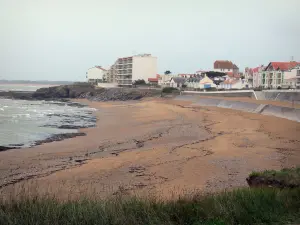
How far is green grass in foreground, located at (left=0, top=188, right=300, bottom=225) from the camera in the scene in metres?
4.68

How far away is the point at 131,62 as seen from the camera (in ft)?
274

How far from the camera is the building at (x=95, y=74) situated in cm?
10697

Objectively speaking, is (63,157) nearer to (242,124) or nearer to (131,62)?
(242,124)

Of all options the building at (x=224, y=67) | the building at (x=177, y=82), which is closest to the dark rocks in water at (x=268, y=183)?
the building at (x=177, y=82)

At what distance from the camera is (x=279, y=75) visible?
52.3m

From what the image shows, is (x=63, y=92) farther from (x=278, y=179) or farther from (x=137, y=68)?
(x=278, y=179)

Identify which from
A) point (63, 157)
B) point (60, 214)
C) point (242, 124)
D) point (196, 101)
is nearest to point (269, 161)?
point (63, 157)

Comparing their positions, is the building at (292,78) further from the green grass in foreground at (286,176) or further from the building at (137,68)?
the green grass in foreground at (286,176)

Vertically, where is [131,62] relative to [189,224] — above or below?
above

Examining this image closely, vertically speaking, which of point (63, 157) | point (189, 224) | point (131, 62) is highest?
point (131, 62)

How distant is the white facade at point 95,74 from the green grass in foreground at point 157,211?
103033 mm

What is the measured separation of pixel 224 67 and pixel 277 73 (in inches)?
1585

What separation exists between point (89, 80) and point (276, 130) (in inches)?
3742

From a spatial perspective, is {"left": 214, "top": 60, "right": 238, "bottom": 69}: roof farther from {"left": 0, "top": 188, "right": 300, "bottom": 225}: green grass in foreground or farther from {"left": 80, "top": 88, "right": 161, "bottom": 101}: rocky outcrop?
{"left": 0, "top": 188, "right": 300, "bottom": 225}: green grass in foreground
